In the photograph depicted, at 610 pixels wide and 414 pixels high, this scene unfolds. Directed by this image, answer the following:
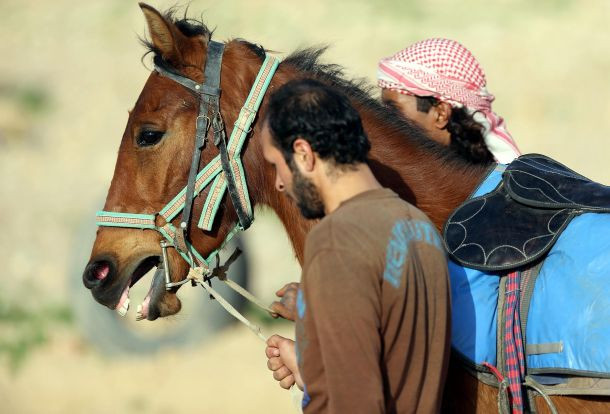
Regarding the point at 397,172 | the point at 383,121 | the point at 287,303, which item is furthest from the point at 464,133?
the point at 287,303

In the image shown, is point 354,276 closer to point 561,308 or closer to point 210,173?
point 561,308

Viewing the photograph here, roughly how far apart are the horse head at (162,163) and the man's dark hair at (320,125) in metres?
0.86

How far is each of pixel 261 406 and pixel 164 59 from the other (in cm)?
539

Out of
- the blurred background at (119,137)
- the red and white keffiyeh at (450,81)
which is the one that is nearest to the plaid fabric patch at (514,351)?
the red and white keffiyeh at (450,81)

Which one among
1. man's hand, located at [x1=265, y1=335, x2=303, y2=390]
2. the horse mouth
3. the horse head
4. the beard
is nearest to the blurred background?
the horse mouth

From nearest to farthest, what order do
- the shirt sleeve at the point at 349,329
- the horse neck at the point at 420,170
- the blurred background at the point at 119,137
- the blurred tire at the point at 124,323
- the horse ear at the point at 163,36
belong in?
1. the shirt sleeve at the point at 349,329
2. the horse neck at the point at 420,170
3. the horse ear at the point at 163,36
4. the blurred background at the point at 119,137
5. the blurred tire at the point at 124,323

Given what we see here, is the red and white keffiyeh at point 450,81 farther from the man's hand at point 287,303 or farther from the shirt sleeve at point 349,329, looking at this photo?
the shirt sleeve at point 349,329

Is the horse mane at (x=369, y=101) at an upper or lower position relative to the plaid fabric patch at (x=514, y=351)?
upper

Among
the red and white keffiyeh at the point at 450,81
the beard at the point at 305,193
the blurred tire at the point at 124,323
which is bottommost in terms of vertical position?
the blurred tire at the point at 124,323

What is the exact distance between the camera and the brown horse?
3162 mm

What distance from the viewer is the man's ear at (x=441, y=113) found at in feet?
12.1

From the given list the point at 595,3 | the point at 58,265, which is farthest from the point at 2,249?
the point at 595,3

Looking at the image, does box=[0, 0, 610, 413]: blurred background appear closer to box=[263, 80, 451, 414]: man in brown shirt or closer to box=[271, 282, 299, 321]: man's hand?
box=[271, 282, 299, 321]: man's hand

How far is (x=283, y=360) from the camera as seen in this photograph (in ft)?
9.34
